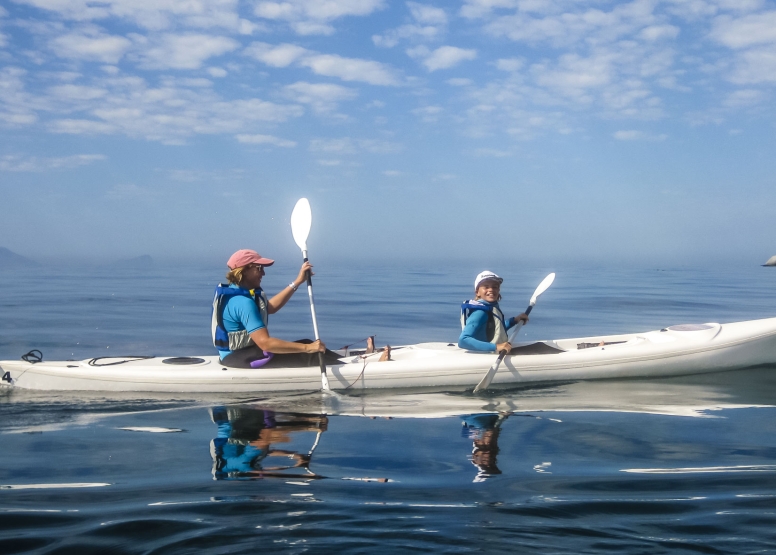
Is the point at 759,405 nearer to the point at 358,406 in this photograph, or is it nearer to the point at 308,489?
the point at 358,406

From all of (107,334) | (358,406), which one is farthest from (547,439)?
(107,334)

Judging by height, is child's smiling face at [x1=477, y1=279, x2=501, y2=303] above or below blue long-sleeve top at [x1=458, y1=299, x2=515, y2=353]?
above

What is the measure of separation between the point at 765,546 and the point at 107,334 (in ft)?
35.0

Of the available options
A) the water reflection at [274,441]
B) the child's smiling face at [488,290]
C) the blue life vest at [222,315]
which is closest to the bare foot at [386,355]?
the child's smiling face at [488,290]

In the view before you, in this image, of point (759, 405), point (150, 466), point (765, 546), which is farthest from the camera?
point (759, 405)

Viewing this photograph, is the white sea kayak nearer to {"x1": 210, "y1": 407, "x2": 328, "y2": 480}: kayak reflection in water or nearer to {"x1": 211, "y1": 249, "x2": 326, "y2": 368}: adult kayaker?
{"x1": 211, "y1": 249, "x2": 326, "y2": 368}: adult kayaker

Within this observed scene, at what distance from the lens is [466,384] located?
6.64 metres

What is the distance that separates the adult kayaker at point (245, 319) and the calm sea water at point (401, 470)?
17.0 inches

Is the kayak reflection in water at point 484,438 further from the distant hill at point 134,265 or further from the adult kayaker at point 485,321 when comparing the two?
the distant hill at point 134,265

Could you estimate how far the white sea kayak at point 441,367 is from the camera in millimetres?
6309

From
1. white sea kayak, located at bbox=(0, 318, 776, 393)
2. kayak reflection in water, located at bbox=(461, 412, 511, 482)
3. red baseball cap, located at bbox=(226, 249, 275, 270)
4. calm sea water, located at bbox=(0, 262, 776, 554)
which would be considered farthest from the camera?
white sea kayak, located at bbox=(0, 318, 776, 393)

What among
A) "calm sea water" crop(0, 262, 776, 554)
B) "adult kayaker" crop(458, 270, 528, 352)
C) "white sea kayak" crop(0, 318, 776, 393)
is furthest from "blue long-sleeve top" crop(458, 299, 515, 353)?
"calm sea water" crop(0, 262, 776, 554)

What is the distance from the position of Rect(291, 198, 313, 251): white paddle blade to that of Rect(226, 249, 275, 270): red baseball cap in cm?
187

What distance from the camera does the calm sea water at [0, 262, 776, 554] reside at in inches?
110
